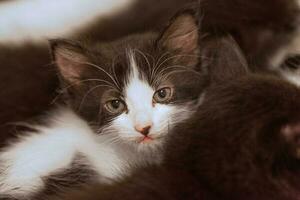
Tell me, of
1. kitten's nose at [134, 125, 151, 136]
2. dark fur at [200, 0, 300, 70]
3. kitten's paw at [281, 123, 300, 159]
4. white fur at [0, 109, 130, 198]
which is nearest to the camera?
kitten's paw at [281, 123, 300, 159]

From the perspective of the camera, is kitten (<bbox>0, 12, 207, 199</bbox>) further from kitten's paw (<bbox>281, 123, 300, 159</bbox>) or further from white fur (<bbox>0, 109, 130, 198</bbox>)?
kitten's paw (<bbox>281, 123, 300, 159</bbox>)

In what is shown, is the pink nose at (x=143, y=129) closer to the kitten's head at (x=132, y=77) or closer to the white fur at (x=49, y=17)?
the kitten's head at (x=132, y=77)

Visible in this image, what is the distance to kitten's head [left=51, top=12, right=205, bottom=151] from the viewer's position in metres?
1.45

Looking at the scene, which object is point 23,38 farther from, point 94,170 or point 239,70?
point 239,70

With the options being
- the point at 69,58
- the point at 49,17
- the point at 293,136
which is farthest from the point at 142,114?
the point at 49,17

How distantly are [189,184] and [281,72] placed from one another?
620 millimetres

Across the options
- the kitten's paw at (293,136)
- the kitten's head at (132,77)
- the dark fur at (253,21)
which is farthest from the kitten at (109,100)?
the kitten's paw at (293,136)

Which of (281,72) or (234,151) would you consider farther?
(281,72)

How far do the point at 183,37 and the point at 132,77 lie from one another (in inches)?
A: 7.3

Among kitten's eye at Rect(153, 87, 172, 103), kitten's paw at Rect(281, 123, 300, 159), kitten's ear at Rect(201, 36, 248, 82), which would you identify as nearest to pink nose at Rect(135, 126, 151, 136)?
kitten's eye at Rect(153, 87, 172, 103)

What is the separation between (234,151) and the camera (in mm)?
1136

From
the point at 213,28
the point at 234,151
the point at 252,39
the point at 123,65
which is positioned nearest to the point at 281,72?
the point at 252,39

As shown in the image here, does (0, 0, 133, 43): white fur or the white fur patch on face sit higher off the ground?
(0, 0, 133, 43): white fur

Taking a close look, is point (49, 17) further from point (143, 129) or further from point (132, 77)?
point (143, 129)
